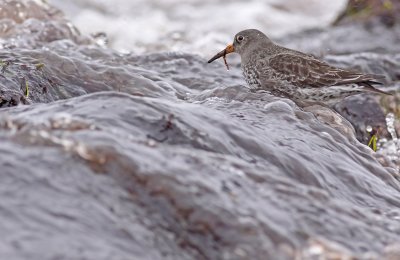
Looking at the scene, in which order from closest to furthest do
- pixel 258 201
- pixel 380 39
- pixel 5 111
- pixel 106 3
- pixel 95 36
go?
pixel 258 201 → pixel 5 111 → pixel 95 36 → pixel 380 39 → pixel 106 3

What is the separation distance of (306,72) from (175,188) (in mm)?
4795

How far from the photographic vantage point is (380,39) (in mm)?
14203

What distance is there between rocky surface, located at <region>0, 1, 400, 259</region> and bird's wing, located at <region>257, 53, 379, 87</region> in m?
2.32

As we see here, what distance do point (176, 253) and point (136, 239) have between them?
23cm

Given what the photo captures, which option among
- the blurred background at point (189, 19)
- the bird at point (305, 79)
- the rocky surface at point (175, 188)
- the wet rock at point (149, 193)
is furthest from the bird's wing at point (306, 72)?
the blurred background at point (189, 19)

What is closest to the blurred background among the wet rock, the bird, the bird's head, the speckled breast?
the bird's head

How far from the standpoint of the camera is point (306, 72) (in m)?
8.56

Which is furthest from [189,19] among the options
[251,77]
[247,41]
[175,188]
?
[175,188]

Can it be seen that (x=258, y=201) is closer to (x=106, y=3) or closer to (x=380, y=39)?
(x=380, y=39)

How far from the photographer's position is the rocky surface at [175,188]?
3.78 metres

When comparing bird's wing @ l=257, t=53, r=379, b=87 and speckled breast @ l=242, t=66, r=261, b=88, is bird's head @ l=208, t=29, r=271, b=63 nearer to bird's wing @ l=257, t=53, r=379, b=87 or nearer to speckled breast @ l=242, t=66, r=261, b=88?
speckled breast @ l=242, t=66, r=261, b=88

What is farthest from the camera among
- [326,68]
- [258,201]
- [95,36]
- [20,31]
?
[95,36]

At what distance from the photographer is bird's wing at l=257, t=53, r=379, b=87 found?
27.6 ft

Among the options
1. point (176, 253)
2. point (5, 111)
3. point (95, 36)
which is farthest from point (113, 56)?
point (176, 253)
